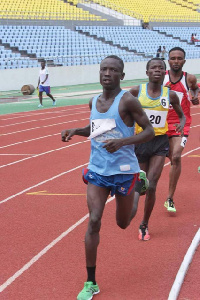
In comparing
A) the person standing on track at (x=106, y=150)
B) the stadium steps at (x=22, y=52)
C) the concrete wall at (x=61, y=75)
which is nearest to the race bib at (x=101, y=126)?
the person standing on track at (x=106, y=150)

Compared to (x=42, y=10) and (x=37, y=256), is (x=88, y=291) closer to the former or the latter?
(x=37, y=256)

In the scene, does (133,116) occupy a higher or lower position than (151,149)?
higher

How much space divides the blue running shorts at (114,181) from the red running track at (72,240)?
0.76 metres

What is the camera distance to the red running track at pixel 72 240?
4.69 metres

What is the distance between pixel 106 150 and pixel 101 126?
0.66 feet

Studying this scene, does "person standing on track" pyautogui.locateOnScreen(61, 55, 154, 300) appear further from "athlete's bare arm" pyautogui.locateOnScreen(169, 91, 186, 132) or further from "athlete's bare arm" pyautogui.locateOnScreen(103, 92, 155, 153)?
"athlete's bare arm" pyautogui.locateOnScreen(169, 91, 186, 132)

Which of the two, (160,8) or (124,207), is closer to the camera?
(124,207)

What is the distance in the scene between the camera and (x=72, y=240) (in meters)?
6.03

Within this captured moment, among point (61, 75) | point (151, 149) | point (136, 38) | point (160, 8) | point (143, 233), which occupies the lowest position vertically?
point (61, 75)

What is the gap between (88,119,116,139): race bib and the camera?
14.9ft

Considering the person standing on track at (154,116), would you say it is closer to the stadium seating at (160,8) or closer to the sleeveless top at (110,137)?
the sleeveless top at (110,137)

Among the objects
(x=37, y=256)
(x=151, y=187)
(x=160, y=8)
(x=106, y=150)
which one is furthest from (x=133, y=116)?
(x=160, y=8)

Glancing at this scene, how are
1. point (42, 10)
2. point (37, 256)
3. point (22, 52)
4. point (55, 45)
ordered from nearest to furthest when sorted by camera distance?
1. point (37, 256)
2. point (22, 52)
3. point (55, 45)
4. point (42, 10)

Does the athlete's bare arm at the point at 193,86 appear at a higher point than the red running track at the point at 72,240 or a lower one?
higher
